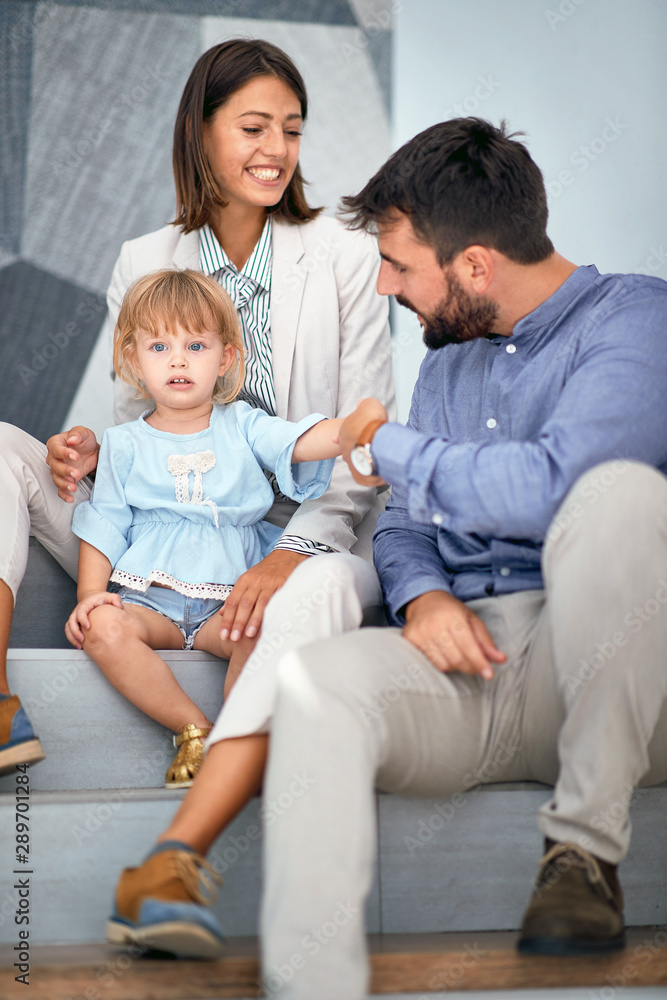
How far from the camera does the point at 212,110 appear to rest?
2.04 metres

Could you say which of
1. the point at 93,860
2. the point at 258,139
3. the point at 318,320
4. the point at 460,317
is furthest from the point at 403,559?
the point at 258,139

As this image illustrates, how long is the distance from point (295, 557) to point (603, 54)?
2.24 metres

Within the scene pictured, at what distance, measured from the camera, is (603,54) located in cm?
301

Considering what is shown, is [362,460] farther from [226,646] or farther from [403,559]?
[226,646]

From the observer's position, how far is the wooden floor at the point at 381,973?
3.09 ft

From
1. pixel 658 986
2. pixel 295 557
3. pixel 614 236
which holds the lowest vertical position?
pixel 658 986

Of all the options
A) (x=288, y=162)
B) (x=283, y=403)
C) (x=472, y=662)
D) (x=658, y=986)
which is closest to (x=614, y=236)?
(x=288, y=162)

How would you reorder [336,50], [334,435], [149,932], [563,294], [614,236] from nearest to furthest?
[149,932] → [563,294] → [334,435] → [614,236] → [336,50]

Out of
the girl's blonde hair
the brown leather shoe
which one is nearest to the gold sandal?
the brown leather shoe

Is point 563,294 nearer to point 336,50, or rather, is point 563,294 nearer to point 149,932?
point 149,932

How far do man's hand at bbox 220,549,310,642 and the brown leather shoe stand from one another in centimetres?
64

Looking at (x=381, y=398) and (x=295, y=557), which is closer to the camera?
(x=295, y=557)

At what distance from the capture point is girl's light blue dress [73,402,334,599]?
169 cm

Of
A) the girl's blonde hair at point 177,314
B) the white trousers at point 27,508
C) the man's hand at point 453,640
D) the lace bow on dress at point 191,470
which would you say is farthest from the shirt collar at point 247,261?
the man's hand at point 453,640
